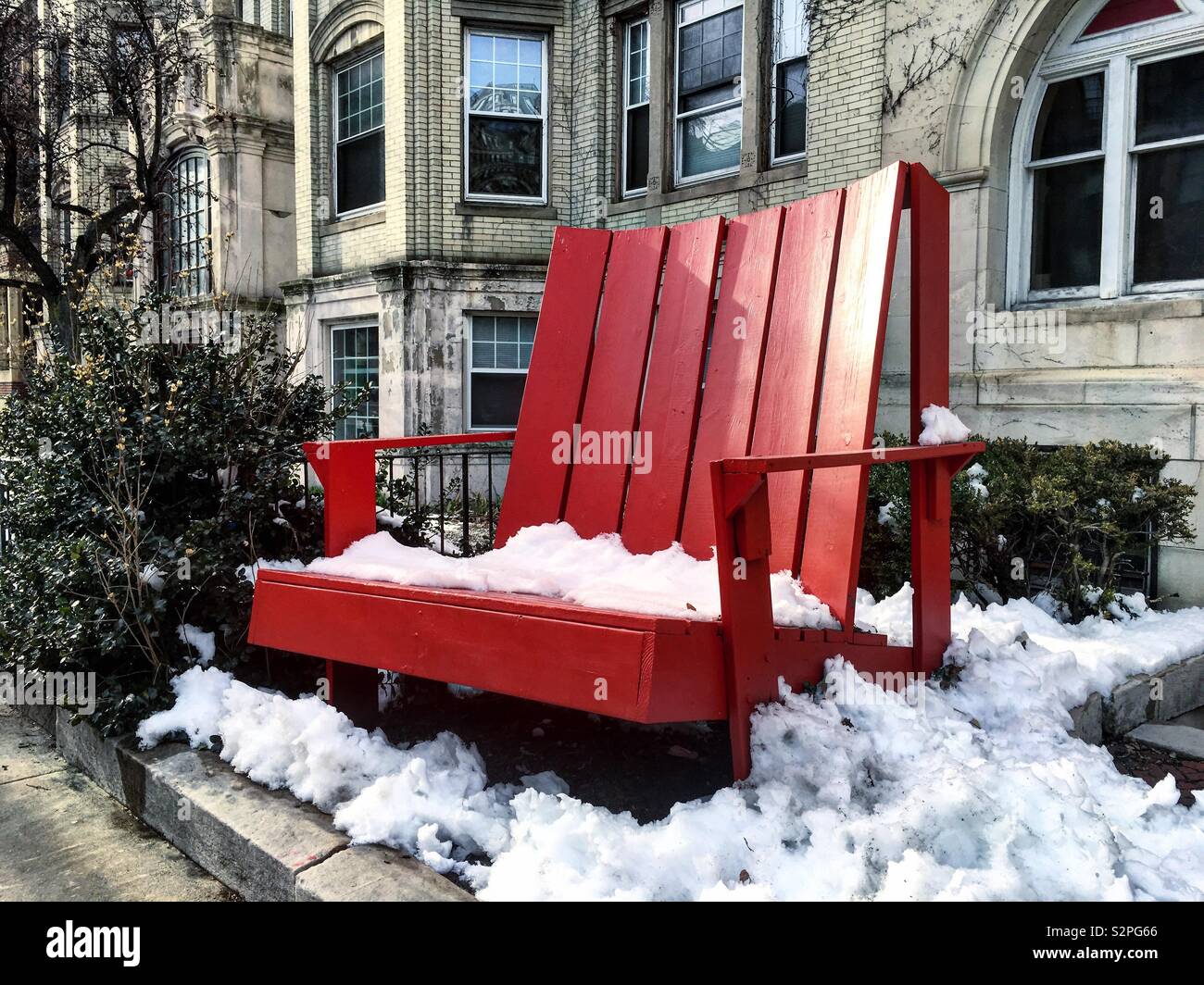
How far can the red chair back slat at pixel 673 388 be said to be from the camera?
141 inches

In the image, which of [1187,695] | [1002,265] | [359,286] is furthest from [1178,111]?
[359,286]

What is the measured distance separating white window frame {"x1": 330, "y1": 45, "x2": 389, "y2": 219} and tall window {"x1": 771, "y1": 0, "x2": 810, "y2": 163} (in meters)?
5.12

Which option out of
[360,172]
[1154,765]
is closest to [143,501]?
[1154,765]

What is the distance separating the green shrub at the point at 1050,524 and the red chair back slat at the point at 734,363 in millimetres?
1961

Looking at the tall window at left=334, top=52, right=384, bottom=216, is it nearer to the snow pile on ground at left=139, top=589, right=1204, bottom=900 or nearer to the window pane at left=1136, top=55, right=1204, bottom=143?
the window pane at left=1136, top=55, right=1204, bottom=143

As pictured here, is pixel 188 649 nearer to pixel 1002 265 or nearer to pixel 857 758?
pixel 857 758

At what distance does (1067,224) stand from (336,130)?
9563 mm

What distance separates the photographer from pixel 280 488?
412 centimetres

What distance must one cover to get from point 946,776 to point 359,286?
10.8 m

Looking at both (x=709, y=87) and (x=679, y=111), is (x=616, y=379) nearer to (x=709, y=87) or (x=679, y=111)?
(x=709, y=87)

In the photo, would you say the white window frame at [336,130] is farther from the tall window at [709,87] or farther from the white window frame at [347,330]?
the tall window at [709,87]

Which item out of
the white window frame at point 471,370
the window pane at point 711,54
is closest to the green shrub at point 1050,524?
the window pane at point 711,54

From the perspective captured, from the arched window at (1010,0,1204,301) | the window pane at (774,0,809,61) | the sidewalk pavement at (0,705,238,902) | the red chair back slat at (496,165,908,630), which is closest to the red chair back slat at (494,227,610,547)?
the red chair back slat at (496,165,908,630)

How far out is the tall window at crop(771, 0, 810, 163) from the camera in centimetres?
878
